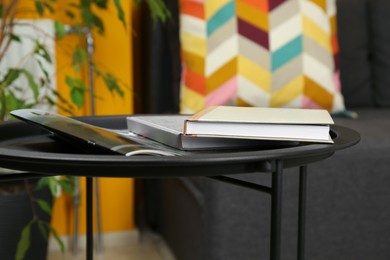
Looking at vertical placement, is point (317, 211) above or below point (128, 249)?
above

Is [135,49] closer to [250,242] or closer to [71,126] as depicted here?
[250,242]

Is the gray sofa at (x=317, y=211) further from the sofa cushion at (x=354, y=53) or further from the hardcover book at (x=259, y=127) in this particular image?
the hardcover book at (x=259, y=127)

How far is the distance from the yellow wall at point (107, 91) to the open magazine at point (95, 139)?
3.76 ft

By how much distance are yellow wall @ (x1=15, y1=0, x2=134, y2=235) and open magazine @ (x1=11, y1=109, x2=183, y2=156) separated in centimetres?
115

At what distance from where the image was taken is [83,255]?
1.97 meters

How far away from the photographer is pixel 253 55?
67.1 inches

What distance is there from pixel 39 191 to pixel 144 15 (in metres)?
0.76

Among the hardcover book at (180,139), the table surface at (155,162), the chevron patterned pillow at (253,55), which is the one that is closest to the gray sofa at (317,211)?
the chevron patterned pillow at (253,55)

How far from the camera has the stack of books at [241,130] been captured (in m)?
0.72

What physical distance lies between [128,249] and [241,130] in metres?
1.39

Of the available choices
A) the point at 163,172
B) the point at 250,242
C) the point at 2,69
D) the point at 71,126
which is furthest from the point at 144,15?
the point at 163,172

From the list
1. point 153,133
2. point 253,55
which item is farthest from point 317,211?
point 153,133

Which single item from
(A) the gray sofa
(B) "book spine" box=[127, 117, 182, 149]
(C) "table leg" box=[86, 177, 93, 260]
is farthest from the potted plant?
(B) "book spine" box=[127, 117, 182, 149]

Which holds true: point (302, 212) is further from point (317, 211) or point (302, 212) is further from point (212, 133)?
point (317, 211)
